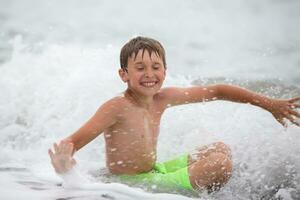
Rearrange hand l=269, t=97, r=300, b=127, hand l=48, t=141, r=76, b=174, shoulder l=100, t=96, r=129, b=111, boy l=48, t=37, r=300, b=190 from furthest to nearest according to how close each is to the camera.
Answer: hand l=269, t=97, r=300, b=127, shoulder l=100, t=96, r=129, b=111, boy l=48, t=37, r=300, b=190, hand l=48, t=141, r=76, b=174

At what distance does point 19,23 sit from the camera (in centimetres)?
1182

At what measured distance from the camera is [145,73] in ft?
10.5

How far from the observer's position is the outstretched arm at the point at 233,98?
332 cm

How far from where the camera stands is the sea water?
3.13m

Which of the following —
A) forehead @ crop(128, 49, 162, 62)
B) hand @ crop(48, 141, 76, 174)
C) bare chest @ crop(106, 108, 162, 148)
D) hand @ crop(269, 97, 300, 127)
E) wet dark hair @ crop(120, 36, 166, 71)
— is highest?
wet dark hair @ crop(120, 36, 166, 71)

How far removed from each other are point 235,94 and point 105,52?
401 centimetres

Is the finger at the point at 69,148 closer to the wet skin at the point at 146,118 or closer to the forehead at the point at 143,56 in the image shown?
the wet skin at the point at 146,118

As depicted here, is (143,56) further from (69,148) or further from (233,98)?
(69,148)

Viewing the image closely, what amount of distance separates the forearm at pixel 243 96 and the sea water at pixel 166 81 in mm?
308

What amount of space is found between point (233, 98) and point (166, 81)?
2.91m

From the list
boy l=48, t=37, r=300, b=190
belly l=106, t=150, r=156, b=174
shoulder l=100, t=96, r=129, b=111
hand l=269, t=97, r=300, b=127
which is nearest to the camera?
boy l=48, t=37, r=300, b=190

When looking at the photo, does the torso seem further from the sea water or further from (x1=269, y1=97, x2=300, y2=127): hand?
(x1=269, y1=97, x2=300, y2=127): hand

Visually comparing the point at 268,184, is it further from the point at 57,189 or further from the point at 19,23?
the point at 19,23

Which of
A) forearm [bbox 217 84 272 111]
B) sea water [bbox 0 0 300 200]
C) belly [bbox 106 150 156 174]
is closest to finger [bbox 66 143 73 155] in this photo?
sea water [bbox 0 0 300 200]
